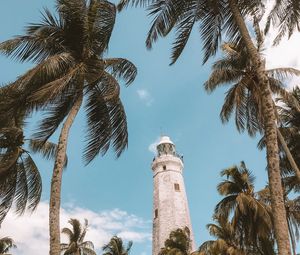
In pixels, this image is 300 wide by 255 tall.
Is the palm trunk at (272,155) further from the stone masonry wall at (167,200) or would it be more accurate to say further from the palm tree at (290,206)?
the stone masonry wall at (167,200)

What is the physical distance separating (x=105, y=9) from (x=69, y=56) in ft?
6.84

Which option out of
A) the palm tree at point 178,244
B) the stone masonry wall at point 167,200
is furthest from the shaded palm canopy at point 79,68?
the stone masonry wall at point 167,200

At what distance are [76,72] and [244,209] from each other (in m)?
14.4

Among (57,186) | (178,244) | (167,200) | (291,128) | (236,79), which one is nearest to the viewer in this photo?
(57,186)

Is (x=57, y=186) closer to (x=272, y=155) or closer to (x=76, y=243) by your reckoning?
(x=272, y=155)

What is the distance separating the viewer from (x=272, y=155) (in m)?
9.83

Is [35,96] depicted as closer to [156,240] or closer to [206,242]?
[206,242]

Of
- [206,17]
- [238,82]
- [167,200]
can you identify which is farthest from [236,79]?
[167,200]

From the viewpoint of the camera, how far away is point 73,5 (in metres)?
12.5

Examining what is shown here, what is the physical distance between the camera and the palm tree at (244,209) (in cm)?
2236

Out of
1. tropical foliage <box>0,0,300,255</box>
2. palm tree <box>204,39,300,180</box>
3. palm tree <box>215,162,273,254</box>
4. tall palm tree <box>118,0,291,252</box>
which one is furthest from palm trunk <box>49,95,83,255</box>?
palm tree <box>215,162,273,254</box>

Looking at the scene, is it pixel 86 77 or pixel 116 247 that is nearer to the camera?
pixel 86 77

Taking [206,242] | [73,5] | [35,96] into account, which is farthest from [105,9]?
[206,242]

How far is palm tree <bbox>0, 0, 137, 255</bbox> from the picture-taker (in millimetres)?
11805
